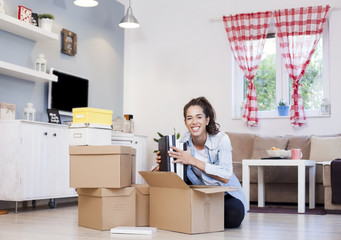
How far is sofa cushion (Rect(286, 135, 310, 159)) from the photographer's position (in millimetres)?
5465

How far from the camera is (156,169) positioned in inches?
121

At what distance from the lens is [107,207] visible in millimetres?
2959

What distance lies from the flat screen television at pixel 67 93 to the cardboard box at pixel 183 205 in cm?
241

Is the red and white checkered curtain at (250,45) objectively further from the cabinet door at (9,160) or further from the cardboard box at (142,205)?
the cardboard box at (142,205)

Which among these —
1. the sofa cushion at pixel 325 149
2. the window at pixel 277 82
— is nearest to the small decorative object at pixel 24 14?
the window at pixel 277 82

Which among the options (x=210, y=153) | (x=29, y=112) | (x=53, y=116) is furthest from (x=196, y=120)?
(x=53, y=116)

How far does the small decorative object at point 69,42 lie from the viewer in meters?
5.34

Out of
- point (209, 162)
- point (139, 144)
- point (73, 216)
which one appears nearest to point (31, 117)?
point (73, 216)

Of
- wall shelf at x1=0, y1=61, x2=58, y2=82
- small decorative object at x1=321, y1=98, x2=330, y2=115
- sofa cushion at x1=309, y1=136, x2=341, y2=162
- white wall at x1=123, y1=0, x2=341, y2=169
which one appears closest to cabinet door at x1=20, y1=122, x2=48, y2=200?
wall shelf at x1=0, y1=61, x2=58, y2=82

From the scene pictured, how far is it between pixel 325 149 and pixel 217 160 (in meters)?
2.66

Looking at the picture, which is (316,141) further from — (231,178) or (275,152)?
(231,178)

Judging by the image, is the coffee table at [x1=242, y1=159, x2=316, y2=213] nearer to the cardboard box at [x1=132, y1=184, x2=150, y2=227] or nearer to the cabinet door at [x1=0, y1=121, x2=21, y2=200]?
the cardboard box at [x1=132, y1=184, x2=150, y2=227]

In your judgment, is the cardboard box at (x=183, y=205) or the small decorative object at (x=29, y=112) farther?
the small decorative object at (x=29, y=112)

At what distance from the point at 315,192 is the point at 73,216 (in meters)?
2.57
